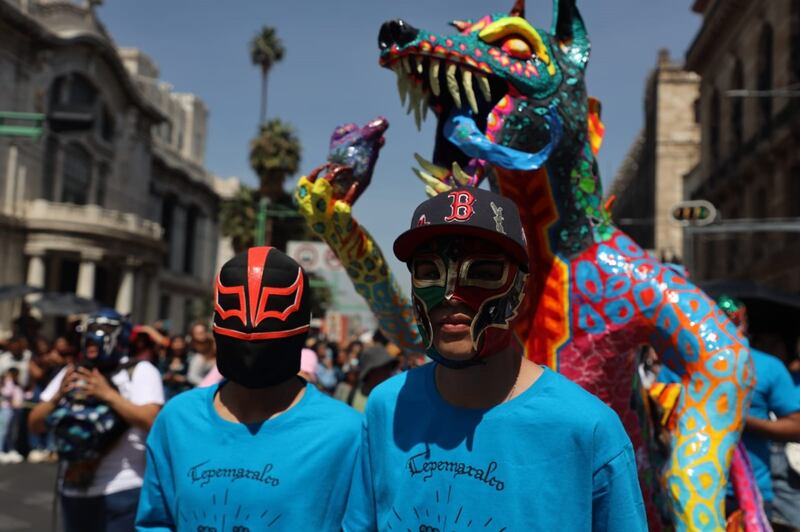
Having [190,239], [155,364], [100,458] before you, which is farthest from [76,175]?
[100,458]

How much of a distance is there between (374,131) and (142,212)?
4220cm

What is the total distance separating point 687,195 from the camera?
37062 millimetres

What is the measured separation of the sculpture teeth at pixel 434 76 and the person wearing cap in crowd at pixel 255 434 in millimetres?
716

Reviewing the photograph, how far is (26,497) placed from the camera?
8734mm

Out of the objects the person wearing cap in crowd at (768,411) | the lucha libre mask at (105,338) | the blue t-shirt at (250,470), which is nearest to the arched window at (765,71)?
the person wearing cap in crowd at (768,411)

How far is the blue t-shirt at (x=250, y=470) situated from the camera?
2.15 meters

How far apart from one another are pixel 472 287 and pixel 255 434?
0.87 m

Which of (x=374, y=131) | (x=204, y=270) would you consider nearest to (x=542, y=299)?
(x=374, y=131)

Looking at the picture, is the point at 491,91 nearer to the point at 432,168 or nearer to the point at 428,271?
the point at 432,168

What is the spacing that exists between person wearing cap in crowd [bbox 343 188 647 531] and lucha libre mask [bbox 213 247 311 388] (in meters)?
0.53

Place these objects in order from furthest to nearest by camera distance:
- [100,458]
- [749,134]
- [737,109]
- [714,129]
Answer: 1. [714,129]
2. [737,109]
3. [749,134]
4. [100,458]

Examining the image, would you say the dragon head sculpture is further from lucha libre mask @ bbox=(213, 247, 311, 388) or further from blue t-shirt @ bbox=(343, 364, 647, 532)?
blue t-shirt @ bbox=(343, 364, 647, 532)

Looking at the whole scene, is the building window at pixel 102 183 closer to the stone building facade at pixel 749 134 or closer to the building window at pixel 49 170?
the building window at pixel 49 170

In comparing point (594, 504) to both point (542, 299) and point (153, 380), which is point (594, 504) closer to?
point (542, 299)
